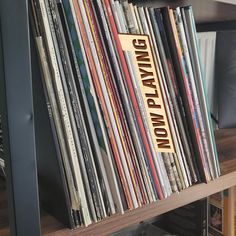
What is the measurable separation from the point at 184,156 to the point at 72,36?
275 millimetres

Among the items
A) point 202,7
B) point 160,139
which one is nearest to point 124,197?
point 160,139

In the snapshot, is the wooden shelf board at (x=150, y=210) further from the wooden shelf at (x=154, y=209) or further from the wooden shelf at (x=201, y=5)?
the wooden shelf at (x=201, y=5)

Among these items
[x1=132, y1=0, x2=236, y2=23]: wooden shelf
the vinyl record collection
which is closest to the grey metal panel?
the vinyl record collection

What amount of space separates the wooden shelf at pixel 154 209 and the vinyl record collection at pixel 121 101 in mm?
12

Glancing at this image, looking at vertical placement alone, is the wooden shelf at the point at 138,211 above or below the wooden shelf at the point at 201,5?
below

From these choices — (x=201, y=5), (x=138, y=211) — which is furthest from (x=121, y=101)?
(x=201, y=5)

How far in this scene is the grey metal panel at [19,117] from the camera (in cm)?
36

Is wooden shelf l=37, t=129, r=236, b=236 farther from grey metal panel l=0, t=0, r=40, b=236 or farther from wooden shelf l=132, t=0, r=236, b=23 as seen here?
wooden shelf l=132, t=0, r=236, b=23

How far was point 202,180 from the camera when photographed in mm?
599

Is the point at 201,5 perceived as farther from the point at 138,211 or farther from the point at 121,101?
the point at 138,211

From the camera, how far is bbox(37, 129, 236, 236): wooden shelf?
45 cm

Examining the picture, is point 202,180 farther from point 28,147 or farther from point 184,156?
point 28,147

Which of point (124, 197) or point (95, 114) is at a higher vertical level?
point (95, 114)

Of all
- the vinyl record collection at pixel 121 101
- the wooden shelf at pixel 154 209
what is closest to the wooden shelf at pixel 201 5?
the vinyl record collection at pixel 121 101
